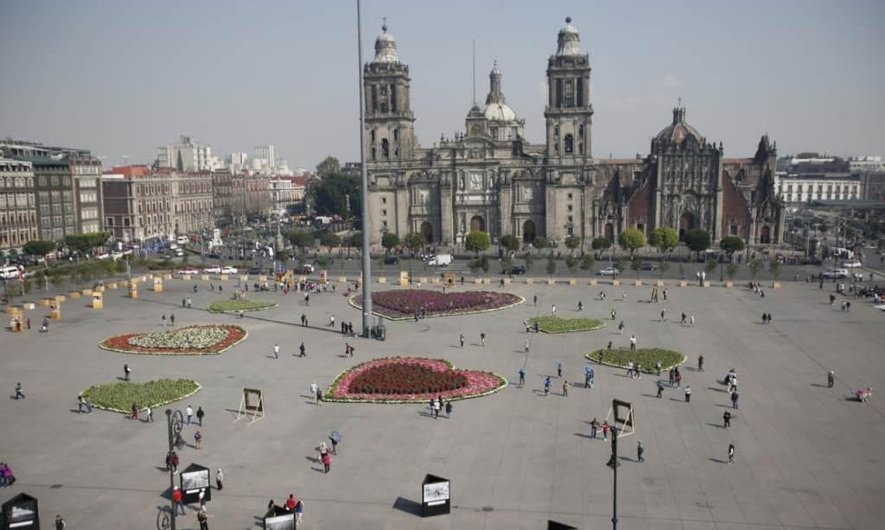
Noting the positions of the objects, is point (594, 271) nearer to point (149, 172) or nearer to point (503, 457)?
point (503, 457)

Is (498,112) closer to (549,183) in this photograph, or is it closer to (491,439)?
(549,183)

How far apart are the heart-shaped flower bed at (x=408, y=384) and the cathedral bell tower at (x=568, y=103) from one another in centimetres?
6833

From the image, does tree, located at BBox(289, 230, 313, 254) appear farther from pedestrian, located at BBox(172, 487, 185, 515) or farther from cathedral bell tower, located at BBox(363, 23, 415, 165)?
pedestrian, located at BBox(172, 487, 185, 515)

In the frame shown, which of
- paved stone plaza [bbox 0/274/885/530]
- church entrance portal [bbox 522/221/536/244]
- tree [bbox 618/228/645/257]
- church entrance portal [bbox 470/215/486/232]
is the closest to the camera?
paved stone plaza [bbox 0/274/885/530]

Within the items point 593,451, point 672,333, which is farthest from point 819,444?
point 672,333

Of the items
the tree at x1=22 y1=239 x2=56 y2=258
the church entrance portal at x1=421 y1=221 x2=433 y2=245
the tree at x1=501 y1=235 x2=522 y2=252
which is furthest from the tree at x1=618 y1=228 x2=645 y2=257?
the tree at x1=22 y1=239 x2=56 y2=258

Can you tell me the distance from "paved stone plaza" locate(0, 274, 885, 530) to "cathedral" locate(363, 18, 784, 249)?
55677mm

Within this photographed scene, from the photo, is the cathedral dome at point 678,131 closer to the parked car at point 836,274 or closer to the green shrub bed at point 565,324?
the parked car at point 836,274

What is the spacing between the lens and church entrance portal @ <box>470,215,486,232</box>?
356ft

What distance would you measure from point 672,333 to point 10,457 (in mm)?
37224

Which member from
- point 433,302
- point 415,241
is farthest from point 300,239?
point 433,302

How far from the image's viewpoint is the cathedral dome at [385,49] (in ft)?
350

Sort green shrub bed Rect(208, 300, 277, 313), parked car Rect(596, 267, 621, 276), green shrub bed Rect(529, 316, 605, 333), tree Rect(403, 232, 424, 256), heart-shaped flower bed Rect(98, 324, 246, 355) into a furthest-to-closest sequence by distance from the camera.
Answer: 1. tree Rect(403, 232, 424, 256)
2. parked car Rect(596, 267, 621, 276)
3. green shrub bed Rect(208, 300, 277, 313)
4. green shrub bed Rect(529, 316, 605, 333)
5. heart-shaped flower bed Rect(98, 324, 246, 355)

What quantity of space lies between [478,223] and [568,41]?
26.7m
